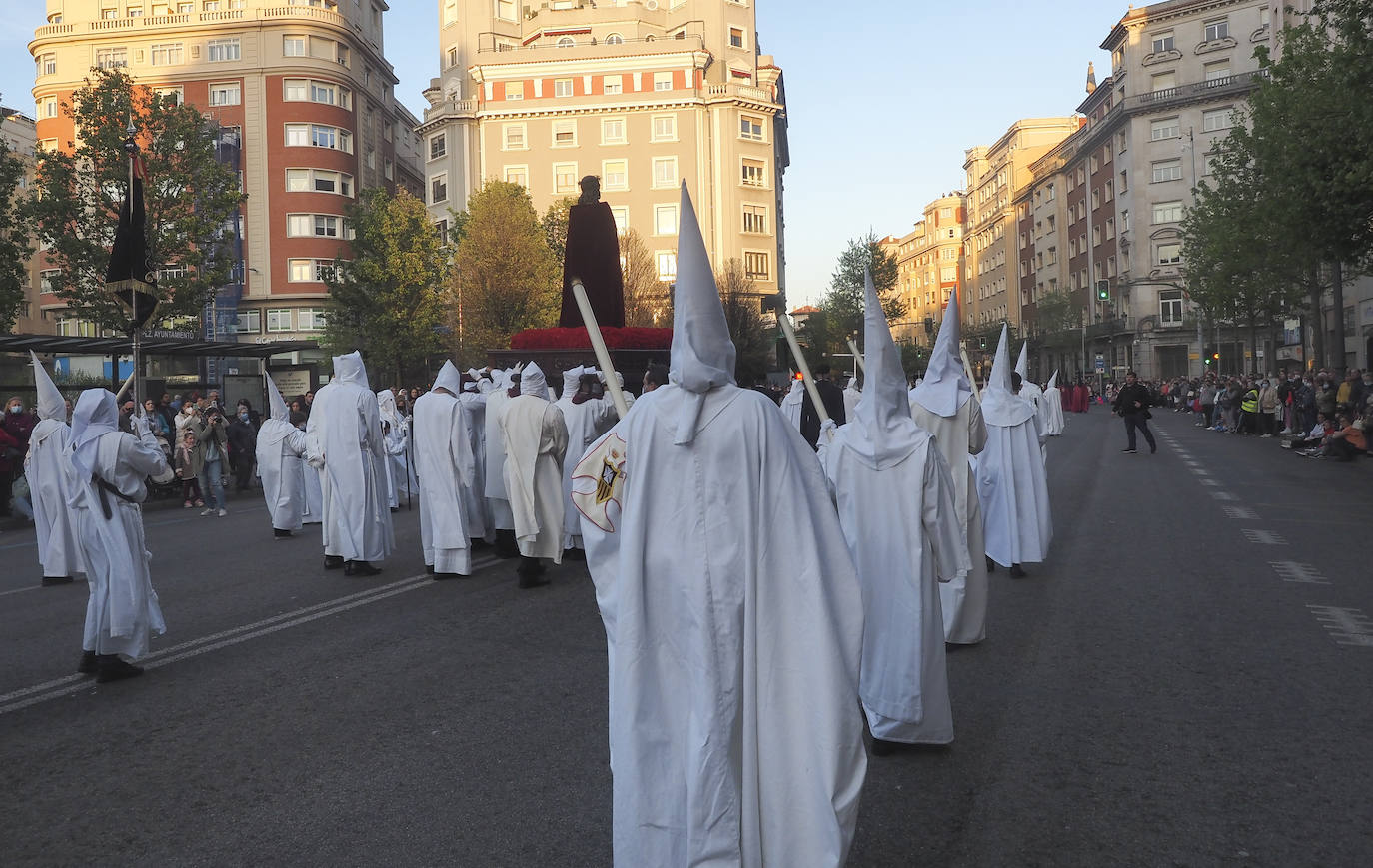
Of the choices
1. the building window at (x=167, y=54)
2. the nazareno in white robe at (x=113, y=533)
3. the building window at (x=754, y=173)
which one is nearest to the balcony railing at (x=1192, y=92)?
the building window at (x=754, y=173)

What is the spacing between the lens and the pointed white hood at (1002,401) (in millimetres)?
9922

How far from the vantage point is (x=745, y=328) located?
182ft

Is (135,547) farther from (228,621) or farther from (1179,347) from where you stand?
(1179,347)

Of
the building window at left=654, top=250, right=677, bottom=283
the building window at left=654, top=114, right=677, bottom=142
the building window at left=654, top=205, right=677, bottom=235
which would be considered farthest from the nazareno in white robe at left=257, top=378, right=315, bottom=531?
the building window at left=654, top=114, right=677, bottom=142

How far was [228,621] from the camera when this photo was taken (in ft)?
28.0

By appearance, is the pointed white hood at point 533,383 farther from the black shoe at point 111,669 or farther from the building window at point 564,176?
the building window at point 564,176

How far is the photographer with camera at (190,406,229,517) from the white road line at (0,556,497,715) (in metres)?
8.51

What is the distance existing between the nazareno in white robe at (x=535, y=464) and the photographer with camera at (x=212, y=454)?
888 centimetres

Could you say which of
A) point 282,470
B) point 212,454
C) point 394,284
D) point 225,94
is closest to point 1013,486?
point 282,470

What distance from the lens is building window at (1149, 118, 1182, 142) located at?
70.4 m

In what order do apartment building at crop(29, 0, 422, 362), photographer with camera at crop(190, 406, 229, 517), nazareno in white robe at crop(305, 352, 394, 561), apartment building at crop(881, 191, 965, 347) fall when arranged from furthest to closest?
apartment building at crop(881, 191, 965, 347), apartment building at crop(29, 0, 422, 362), photographer with camera at crop(190, 406, 229, 517), nazareno in white robe at crop(305, 352, 394, 561)

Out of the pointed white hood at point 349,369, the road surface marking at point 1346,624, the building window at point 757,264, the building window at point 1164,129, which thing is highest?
the building window at point 1164,129

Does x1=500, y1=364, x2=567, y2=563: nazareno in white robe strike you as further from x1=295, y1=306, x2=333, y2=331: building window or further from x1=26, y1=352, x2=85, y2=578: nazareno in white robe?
x1=295, y1=306, x2=333, y2=331: building window

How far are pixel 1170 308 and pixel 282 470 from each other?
223ft
